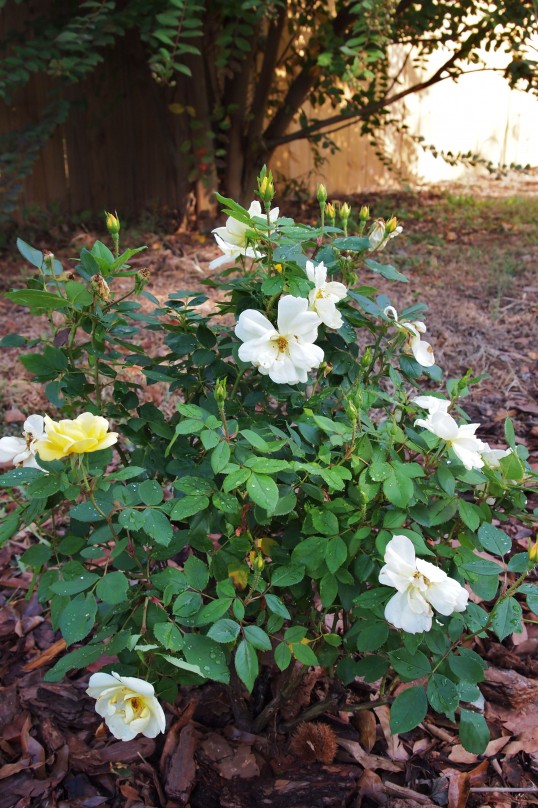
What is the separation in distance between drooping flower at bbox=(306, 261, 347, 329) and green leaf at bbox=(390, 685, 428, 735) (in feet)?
1.98

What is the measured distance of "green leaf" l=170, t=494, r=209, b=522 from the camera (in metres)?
1.06

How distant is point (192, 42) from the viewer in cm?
461

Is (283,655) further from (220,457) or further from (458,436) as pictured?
(458,436)

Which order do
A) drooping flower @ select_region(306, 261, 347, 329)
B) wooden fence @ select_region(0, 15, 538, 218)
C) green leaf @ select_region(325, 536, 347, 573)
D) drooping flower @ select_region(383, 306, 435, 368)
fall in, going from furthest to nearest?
wooden fence @ select_region(0, 15, 538, 218) → drooping flower @ select_region(383, 306, 435, 368) → drooping flower @ select_region(306, 261, 347, 329) → green leaf @ select_region(325, 536, 347, 573)

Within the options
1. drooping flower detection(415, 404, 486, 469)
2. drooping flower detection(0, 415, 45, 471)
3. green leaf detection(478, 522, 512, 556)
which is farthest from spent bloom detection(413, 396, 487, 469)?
drooping flower detection(0, 415, 45, 471)

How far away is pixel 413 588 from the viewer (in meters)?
1.02

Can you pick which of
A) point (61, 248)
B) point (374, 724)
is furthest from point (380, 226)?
point (61, 248)

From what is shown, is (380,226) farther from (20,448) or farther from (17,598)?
(17,598)

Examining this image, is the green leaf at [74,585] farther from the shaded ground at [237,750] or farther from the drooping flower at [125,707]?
the shaded ground at [237,750]

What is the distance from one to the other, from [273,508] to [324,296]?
1.27 feet

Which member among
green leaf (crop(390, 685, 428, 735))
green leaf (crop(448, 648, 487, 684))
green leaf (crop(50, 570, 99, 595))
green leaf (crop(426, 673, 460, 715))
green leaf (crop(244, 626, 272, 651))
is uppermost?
green leaf (crop(50, 570, 99, 595))

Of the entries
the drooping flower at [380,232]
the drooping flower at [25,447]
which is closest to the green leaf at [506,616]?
the drooping flower at [380,232]

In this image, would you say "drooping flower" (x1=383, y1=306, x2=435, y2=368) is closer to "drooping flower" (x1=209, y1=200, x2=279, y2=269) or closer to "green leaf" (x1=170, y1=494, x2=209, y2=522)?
"drooping flower" (x1=209, y1=200, x2=279, y2=269)

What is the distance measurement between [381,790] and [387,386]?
1.67 metres
